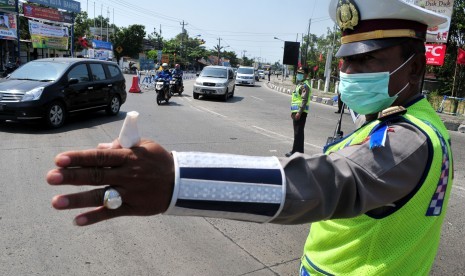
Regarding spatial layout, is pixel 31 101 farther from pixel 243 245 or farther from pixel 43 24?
pixel 43 24

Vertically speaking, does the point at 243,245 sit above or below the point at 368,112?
below

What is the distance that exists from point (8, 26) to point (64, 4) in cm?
624

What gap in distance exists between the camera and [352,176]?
93 centimetres

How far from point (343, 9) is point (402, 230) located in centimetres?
74

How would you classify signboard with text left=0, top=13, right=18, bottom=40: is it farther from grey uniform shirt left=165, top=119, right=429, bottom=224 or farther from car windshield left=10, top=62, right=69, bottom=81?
grey uniform shirt left=165, top=119, right=429, bottom=224

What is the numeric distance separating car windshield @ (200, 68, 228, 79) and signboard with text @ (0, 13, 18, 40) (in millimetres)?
15657

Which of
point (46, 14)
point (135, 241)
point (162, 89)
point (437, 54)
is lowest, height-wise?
point (135, 241)

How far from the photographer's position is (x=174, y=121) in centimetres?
1013

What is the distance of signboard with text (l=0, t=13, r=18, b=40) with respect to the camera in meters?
24.6

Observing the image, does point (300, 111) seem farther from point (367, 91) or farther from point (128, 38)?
point (128, 38)

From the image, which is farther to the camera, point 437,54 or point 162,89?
point 437,54

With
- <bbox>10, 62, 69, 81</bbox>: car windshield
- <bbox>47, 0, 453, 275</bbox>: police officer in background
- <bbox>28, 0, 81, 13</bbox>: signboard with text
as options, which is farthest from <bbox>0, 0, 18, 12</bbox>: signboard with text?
<bbox>47, 0, 453, 275</bbox>: police officer in background

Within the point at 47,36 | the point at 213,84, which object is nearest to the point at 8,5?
the point at 47,36

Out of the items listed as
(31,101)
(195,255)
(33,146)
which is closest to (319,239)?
(195,255)
